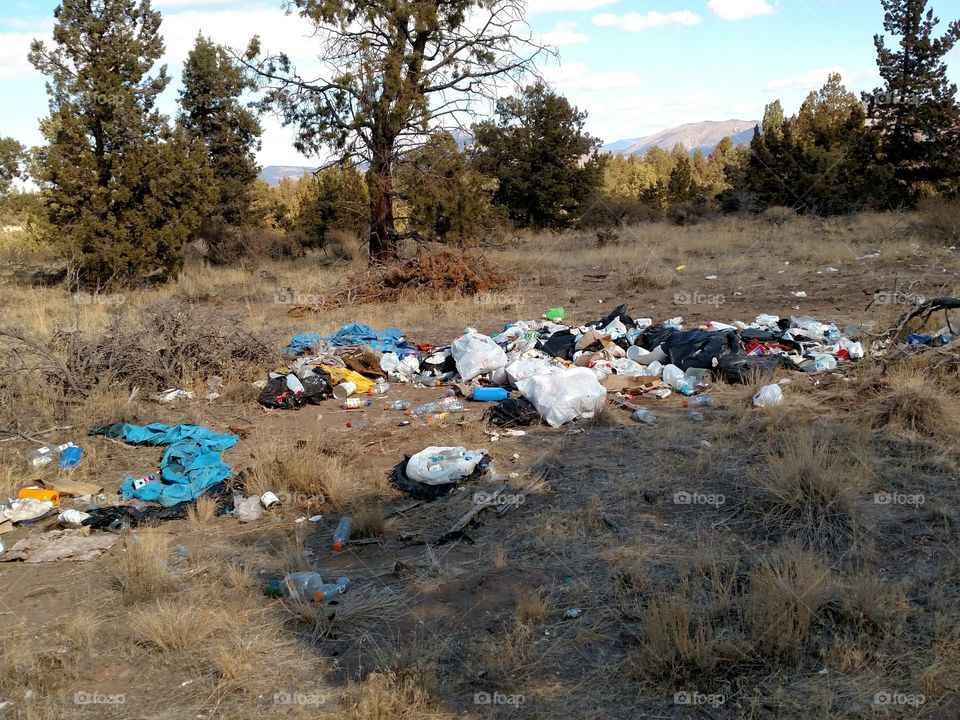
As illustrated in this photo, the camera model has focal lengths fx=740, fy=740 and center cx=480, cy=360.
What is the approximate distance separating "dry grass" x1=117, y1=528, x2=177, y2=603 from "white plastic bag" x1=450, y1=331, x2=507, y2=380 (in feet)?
12.9

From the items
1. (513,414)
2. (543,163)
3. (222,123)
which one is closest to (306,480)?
(513,414)

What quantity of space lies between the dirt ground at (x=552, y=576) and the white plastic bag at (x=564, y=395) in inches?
5.9

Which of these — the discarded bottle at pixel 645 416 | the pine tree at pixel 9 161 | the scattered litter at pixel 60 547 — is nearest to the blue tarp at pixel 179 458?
the scattered litter at pixel 60 547

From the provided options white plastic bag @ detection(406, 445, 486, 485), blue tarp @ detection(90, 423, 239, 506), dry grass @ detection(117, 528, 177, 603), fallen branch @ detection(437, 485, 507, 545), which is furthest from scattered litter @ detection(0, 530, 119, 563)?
fallen branch @ detection(437, 485, 507, 545)

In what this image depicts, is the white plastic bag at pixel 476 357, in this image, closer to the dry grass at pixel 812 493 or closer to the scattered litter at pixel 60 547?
the dry grass at pixel 812 493

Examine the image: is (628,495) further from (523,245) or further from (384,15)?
(523,245)

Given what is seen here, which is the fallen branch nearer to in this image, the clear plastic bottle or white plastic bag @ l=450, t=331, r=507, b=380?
white plastic bag @ l=450, t=331, r=507, b=380

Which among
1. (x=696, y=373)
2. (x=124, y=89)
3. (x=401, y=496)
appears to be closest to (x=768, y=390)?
(x=696, y=373)

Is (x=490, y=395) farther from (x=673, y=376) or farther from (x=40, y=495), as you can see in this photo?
(x=40, y=495)

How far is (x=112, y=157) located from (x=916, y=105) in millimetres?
22419

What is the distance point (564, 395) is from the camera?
620 cm

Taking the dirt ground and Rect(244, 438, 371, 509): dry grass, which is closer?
the dirt ground

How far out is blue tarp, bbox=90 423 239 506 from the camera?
5.19 metres

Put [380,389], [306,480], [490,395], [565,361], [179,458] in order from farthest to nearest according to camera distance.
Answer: [565,361] < [380,389] < [490,395] < [179,458] < [306,480]
